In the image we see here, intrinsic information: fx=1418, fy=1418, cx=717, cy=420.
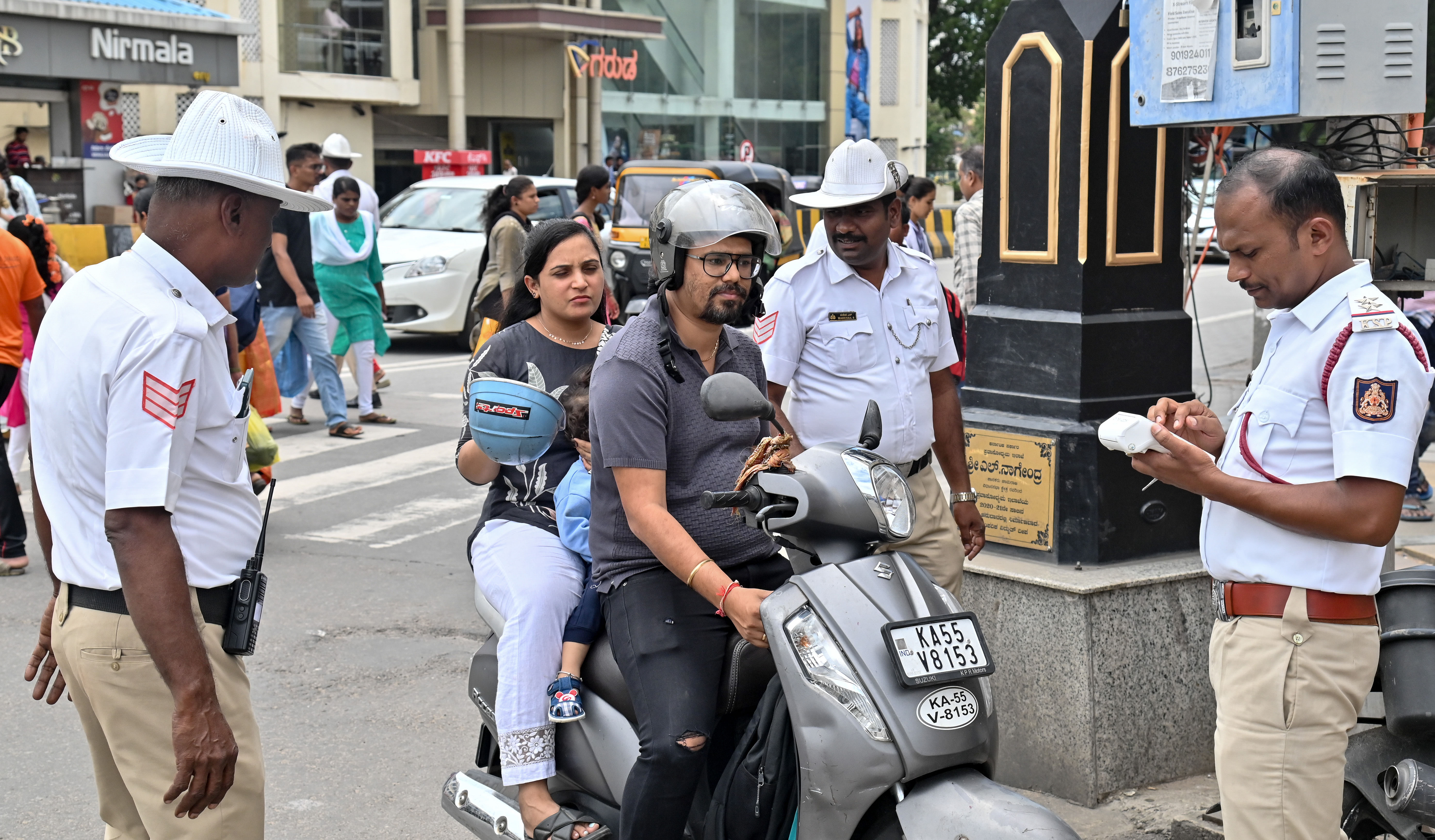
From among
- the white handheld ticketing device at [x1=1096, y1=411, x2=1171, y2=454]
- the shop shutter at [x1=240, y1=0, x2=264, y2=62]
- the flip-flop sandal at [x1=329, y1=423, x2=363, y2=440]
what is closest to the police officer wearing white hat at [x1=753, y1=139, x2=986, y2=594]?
the white handheld ticketing device at [x1=1096, y1=411, x2=1171, y2=454]

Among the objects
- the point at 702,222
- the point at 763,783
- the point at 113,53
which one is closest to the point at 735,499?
the point at 763,783

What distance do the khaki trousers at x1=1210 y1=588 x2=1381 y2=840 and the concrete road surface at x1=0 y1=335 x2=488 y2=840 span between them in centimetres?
241

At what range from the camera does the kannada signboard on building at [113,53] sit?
64.7 ft

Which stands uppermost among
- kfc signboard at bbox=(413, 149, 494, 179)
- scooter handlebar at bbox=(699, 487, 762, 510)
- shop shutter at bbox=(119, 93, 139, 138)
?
shop shutter at bbox=(119, 93, 139, 138)

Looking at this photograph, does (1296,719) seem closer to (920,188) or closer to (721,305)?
(721,305)

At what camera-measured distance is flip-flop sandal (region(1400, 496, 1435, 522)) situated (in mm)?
7664

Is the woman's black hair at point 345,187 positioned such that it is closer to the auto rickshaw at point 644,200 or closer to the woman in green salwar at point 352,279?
the woman in green salwar at point 352,279

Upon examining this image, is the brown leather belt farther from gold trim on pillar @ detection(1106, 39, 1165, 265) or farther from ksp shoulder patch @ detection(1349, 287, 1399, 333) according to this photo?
gold trim on pillar @ detection(1106, 39, 1165, 265)

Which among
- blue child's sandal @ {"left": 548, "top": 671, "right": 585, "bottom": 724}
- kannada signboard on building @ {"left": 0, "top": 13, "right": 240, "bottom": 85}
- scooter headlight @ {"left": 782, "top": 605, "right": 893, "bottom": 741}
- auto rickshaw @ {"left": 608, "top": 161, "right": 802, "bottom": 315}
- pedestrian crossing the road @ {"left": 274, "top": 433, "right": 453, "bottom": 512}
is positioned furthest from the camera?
kannada signboard on building @ {"left": 0, "top": 13, "right": 240, "bottom": 85}

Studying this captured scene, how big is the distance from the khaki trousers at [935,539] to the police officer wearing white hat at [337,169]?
25.5 ft

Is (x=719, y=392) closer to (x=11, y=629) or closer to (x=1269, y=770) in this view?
(x=1269, y=770)

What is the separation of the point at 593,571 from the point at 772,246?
0.89 metres

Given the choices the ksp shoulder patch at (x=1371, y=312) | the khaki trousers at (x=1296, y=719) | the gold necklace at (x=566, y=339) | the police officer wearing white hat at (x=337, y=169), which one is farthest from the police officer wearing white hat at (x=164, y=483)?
the police officer wearing white hat at (x=337, y=169)

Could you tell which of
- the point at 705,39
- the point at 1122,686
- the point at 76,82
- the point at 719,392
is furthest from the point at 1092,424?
the point at 705,39
